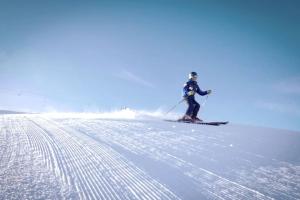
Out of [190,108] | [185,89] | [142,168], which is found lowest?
[142,168]

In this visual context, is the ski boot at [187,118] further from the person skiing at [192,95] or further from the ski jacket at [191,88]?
the ski jacket at [191,88]

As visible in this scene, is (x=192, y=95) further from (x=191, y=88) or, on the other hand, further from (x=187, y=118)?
(x=187, y=118)

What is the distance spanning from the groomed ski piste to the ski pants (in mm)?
7224

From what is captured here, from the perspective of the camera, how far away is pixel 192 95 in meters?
16.5

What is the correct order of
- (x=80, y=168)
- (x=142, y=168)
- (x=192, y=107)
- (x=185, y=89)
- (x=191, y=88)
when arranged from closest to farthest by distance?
(x=80, y=168), (x=142, y=168), (x=192, y=107), (x=191, y=88), (x=185, y=89)

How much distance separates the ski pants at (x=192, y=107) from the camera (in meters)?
16.3

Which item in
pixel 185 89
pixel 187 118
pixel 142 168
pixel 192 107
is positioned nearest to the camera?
pixel 142 168

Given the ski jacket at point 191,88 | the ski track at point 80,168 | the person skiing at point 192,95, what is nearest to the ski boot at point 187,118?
the person skiing at point 192,95

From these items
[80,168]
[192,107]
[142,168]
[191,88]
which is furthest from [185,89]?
[80,168]

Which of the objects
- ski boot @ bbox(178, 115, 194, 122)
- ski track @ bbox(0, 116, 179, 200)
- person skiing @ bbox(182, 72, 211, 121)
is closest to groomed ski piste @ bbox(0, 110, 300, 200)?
ski track @ bbox(0, 116, 179, 200)

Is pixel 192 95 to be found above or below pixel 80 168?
above

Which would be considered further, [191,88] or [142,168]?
[191,88]

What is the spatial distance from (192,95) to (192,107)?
2.42ft

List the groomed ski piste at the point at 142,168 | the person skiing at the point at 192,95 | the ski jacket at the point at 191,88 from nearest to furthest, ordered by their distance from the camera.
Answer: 1. the groomed ski piste at the point at 142,168
2. the person skiing at the point at 192,95
3. the ski jacket at the point at 191,88
